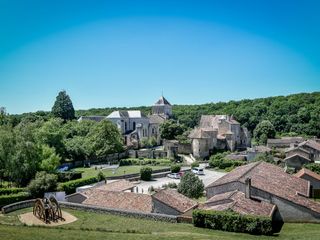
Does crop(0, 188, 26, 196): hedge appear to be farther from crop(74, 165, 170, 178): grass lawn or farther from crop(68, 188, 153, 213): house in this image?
crop(74, 165, 170, 178): grass lawn

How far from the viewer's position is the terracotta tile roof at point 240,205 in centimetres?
2780

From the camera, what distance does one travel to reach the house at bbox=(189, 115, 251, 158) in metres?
75.9

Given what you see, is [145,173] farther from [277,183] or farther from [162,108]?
[162,108]

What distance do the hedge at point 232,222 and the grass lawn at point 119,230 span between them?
0.72 metres

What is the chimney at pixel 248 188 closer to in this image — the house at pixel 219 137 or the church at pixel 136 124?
the house at pixel 219 137

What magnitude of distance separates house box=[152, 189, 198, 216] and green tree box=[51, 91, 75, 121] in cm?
8089

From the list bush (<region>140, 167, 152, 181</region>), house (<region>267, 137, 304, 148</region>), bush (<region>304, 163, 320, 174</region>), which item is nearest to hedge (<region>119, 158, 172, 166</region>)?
bush (<region>140, 167, 152, 181</region>)

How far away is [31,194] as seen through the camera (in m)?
39.9

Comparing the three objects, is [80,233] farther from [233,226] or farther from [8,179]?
[8,179]

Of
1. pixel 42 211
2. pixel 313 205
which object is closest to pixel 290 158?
pixel 313 205

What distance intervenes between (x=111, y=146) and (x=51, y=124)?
11.9 meters

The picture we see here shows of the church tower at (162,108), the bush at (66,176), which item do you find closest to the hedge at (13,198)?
the bush at (66,176)

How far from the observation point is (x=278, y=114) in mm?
124750

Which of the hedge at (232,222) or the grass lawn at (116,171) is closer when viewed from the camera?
the hedge at (232,222)
